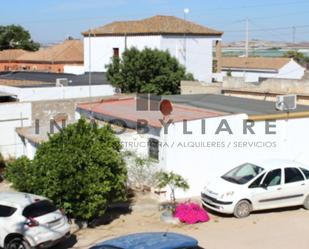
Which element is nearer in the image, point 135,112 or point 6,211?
point 6,211

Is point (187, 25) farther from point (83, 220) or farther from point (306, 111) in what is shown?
point (83, 220)

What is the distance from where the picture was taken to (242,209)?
14031mm

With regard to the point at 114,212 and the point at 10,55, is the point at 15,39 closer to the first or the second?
the point at 10,55

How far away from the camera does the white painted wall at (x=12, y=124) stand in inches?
978

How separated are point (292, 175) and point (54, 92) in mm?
19899

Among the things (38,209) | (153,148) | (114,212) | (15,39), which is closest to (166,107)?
(153,148)

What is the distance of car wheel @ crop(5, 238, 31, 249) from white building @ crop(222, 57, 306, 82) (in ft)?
176

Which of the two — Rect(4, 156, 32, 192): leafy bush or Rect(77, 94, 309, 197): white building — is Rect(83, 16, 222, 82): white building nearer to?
Rect(77, 94, 309, 197): white building

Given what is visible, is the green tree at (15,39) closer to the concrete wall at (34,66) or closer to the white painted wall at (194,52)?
the concrete wall at (34,66)

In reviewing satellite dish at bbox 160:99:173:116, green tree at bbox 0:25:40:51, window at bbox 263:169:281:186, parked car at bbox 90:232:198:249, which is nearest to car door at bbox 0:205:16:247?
parked car at bbox 90:232:198:249

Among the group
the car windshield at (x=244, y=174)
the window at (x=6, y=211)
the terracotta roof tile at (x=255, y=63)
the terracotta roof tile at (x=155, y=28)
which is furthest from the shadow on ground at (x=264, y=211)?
the terracotta roof tile at (x=255, y=63)

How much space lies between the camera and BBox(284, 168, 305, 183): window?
14516 mm

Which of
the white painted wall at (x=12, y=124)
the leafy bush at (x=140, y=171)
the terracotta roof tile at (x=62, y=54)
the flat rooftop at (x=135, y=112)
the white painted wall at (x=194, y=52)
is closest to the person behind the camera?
the leafy bush at (x=140, y=171)

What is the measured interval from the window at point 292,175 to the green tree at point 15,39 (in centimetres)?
8014
